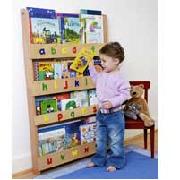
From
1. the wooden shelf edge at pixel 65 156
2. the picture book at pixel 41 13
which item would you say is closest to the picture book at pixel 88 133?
the wooden shelf edge at pixel 65 156

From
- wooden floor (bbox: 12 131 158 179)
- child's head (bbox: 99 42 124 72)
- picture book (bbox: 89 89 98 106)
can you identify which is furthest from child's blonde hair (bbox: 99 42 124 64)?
wooden floor (bbox: 12 131 158 179)

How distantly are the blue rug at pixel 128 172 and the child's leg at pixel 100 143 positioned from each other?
5cm

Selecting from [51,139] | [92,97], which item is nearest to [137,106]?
[92,97]

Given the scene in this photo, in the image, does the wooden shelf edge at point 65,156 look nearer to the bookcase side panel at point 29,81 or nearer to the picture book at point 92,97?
the bookcase side panel at point 29,81

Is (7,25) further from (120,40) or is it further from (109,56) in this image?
(120,40)

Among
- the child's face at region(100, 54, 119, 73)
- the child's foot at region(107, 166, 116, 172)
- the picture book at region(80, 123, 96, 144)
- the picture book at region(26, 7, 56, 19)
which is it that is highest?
the picture book at region(26, 7, 56, 19)

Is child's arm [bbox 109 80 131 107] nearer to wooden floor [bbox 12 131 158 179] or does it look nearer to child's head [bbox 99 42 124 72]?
child's head [bbox 99 42 124 72]

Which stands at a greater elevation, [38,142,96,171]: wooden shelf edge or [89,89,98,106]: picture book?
[89,89,98,106]: picture book

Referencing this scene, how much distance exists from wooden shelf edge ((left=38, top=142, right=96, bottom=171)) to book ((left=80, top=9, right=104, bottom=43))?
710 mm

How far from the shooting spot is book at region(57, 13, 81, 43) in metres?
1.81

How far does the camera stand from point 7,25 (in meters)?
0.77

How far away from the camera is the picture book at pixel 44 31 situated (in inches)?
66.1

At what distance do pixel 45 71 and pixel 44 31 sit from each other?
238 millimetres

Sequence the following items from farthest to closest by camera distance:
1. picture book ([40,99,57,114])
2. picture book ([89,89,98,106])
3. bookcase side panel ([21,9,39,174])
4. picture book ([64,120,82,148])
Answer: picture book ([89,89,98,106]) < picture book ([64,120,82,148]) < picture book ([40,99,57,114]) < bookcase side panel ([21,9,39,174])
